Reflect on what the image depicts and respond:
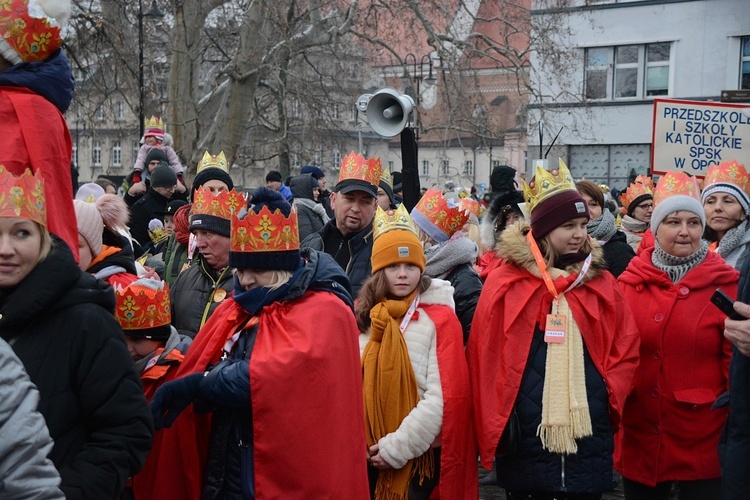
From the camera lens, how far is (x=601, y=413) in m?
4.87

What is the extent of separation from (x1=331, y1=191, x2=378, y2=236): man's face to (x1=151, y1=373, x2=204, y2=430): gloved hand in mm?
2533

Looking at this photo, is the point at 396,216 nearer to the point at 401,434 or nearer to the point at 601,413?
the point at 401,434

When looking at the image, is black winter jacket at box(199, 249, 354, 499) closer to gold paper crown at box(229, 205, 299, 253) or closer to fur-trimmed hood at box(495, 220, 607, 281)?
gold paper crown at box(229, 205, 299, 253)

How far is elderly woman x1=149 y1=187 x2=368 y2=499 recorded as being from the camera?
13.0ft

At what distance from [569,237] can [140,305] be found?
7.24ft

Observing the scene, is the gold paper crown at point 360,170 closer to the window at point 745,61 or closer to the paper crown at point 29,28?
the paper crown at point 29,28

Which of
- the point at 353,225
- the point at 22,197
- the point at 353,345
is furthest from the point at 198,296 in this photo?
the point at 22,197

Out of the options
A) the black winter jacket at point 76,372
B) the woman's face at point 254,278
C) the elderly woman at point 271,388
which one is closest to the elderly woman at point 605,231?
the elderly woman at point 271,388

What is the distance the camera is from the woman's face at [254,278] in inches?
164

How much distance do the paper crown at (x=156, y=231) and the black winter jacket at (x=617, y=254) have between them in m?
3.84

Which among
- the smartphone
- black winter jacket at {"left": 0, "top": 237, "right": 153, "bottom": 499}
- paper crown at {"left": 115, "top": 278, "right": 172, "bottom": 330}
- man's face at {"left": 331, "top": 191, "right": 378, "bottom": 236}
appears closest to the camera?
black winter jacket at {"left": 0, "top": 237, "right": 153, "bottom": 499}

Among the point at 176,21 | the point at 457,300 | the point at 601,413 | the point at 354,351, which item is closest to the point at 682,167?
the point at 457,300

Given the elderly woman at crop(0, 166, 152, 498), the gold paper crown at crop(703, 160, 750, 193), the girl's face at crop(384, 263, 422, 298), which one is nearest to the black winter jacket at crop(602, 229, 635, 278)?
the gold paper crown at crop(703, 160, 750, 193)

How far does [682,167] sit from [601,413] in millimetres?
4327
